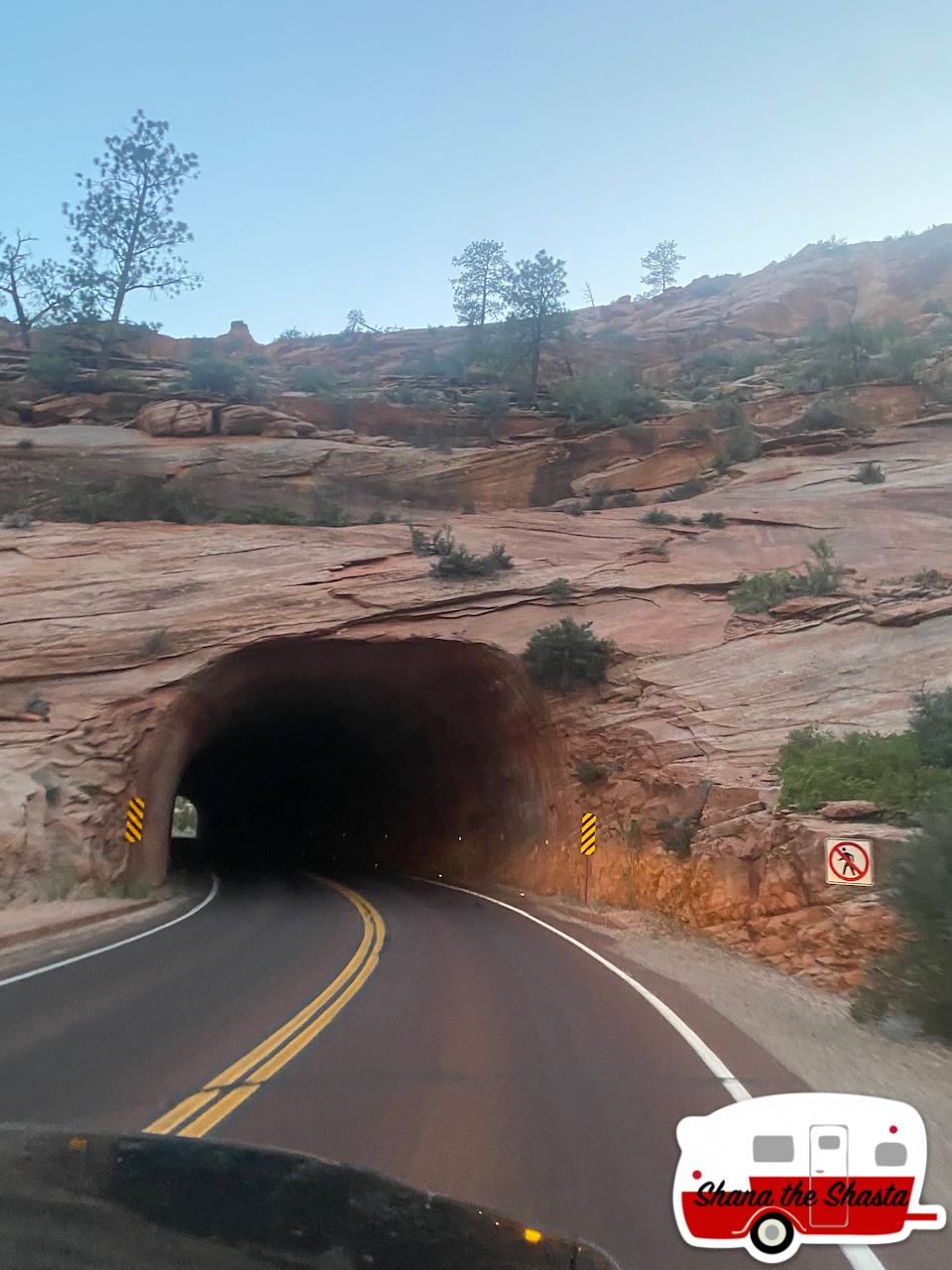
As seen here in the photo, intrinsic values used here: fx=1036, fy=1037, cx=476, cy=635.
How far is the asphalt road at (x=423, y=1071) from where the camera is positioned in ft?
17.0

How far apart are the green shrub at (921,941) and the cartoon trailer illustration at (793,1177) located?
489cm

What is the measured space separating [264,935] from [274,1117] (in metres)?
10.7

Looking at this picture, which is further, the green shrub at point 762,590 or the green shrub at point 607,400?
the green shrub at point 607,400

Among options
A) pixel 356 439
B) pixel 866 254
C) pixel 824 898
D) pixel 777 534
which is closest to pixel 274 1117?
pixel 824 898

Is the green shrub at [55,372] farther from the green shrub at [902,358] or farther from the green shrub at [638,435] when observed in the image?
the green shrub at [902,358]

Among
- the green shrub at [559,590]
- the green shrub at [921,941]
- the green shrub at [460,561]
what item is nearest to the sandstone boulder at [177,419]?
the green shrub at [460,561]

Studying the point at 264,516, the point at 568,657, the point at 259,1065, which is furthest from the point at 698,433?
the point at 259,1065

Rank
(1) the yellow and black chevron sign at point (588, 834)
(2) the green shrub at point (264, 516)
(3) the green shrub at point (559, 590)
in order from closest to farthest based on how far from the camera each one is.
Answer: (1) the yellow and black chevron sign at point (588, 834) < (3) the green shrub at point (559, 590) < (2) the green shrub at point (264, 516)

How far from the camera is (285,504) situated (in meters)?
34.5

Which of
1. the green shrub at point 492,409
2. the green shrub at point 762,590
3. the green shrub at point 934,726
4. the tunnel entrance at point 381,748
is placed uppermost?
the green shrub at point 492,409

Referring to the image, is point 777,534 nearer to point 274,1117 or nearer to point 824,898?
point 824,898

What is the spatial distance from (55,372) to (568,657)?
25.9 metres

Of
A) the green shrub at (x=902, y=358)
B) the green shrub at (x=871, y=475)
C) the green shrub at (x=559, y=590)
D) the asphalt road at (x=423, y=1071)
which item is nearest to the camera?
the asphalt road at (x=423, y=1071)

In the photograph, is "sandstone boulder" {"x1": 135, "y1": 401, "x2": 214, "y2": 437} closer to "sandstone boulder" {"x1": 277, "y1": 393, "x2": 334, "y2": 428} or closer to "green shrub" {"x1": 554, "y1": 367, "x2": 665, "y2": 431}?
"sandstone boulder" {"x1": 277, "y1": 393, "x2": 334, "y2": 428}
